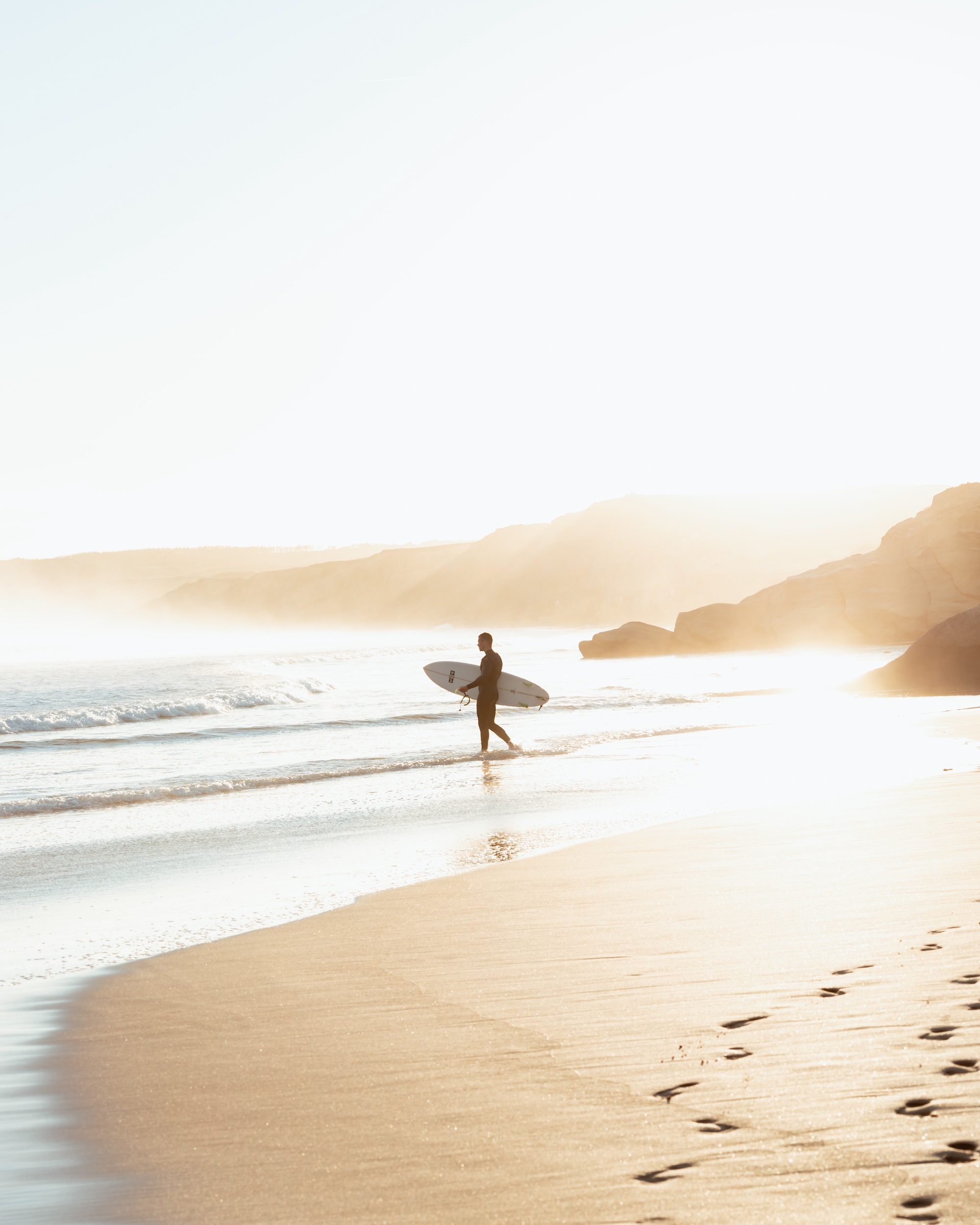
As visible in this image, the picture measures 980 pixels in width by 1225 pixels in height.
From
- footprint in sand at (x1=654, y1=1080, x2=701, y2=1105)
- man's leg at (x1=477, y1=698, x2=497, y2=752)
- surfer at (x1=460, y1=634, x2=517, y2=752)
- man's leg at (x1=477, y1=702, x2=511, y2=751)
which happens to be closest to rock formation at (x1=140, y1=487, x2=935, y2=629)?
surfer at (x1=460, y1=634, x2=517, y2=752)

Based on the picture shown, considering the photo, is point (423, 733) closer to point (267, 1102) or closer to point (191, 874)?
point (191, 874)

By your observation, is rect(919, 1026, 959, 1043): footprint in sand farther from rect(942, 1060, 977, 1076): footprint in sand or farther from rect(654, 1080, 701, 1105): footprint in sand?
rect(654, 1080, 701, 1105): footprint in sand

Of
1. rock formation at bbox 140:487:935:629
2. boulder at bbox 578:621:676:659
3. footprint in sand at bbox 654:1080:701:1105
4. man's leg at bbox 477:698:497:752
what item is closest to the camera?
footprint in sand at bbox 654:1080:701:1105

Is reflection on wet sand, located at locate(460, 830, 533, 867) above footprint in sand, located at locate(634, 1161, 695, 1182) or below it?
below

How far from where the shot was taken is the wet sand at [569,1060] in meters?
2.53

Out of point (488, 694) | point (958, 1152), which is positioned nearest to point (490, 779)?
point (488, 694)

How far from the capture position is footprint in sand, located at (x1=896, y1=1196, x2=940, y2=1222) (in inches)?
87.0

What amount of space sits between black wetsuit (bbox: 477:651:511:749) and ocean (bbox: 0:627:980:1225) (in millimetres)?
424

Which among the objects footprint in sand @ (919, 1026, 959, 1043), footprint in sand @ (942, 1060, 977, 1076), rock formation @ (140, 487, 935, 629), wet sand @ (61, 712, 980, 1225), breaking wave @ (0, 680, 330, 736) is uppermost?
rock formation @ (140, 487, 935, 629)

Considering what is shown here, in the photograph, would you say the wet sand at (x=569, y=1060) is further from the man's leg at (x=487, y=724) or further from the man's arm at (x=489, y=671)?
the man's arm at (x=489, y=671)

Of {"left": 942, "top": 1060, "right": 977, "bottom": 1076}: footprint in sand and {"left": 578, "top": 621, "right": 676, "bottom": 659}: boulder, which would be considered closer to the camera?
{"left": 942, "top": 1060, "right": 977, "bottom": 1076}: footprint in sand

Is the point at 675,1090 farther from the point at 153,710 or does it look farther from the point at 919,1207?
the point at 153,710

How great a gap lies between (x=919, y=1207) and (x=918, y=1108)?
48 cm

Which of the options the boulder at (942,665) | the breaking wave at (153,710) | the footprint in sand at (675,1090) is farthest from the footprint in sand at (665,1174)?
the breaking wave at (153,710)
